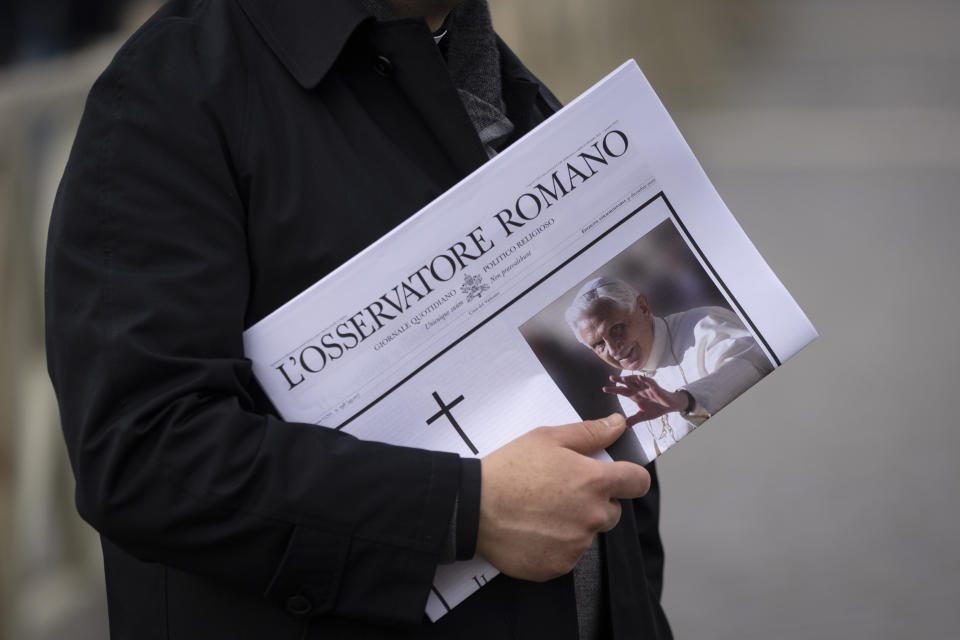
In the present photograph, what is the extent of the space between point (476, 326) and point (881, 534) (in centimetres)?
286

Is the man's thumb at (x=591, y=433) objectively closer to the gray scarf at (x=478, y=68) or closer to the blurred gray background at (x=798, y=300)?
the gray scarf at (x=478, y=68)

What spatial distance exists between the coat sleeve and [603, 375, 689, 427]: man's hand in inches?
7.4

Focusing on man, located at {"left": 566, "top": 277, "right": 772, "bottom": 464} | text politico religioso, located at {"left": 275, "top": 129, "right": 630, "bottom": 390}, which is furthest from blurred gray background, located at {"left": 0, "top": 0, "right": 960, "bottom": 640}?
man, located at {"left": 566, "top": 277, "right": 772, "bottom": 464}

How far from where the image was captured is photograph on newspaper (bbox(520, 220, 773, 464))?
1.06 meters

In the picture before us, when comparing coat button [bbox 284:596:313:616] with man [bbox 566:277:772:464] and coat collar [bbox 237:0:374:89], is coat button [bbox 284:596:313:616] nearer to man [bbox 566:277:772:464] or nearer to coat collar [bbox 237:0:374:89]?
man [bbox 566:277:772:464]

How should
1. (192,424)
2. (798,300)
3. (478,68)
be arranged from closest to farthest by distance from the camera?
(192,424) → (478,68) → (798,300)

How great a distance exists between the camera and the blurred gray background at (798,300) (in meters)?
2.23

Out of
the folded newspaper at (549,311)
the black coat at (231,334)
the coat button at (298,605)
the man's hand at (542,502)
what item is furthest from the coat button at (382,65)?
the coat button at (298,605)

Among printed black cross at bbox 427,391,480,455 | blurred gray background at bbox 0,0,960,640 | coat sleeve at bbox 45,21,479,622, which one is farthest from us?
blurred gray background at bbox 0,0,960,640

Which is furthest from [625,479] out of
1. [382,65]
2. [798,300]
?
[798,300]

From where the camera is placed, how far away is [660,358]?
107 centimetres

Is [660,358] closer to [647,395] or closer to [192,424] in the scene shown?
[647,395]

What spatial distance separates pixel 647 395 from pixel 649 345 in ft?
0.16

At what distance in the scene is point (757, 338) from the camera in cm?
109
